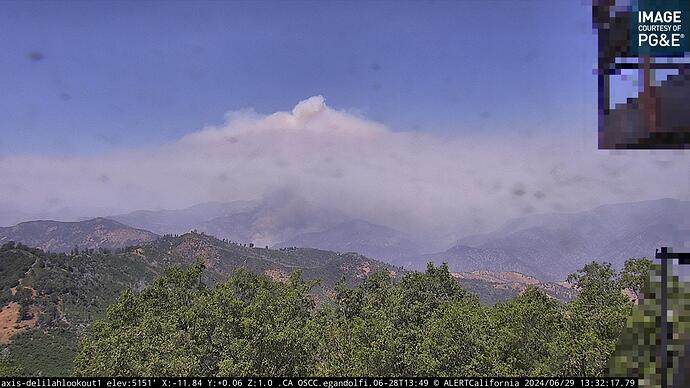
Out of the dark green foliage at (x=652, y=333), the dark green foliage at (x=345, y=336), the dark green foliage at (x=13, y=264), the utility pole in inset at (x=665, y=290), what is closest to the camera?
the utility pole in inset at (x=665, y=290)

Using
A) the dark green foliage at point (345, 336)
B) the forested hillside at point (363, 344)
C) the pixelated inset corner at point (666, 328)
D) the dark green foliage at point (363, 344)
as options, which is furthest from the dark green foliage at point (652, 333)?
the forested hillside at point (363, 344)

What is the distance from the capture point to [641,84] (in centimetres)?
896

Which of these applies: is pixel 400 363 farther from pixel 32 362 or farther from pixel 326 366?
pixel 32 362

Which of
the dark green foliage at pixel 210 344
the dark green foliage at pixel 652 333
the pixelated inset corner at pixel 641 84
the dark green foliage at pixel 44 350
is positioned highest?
the pixelated inset corner at pixel 641 84

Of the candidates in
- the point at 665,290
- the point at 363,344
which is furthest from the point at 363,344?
the point at 665,290

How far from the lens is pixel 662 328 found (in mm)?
7684

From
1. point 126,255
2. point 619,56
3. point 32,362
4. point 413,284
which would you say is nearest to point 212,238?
point 126,255

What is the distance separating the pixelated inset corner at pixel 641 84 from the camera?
8844 millimetres

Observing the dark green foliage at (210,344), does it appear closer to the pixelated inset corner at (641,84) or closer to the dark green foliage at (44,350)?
the pixelated inset corner at (641,84)

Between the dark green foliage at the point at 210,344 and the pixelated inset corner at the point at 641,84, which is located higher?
the pixelated inset corner at the point at 641,84

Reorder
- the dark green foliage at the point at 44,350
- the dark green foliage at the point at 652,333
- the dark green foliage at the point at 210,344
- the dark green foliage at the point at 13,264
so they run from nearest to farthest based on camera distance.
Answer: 1. the dark green foliage at the point at 652,333
2. the dark green foliage at the point at 210,344
3. the dark green foliage at the point at 44,350
4. the dark green foliage at the point at 13,264

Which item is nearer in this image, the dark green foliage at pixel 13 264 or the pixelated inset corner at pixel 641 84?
the pixelated inset corner at pixel 641 84

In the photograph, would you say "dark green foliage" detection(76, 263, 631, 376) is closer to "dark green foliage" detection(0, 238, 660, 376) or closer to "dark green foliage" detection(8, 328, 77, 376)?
"dark green foliage" detection(0, 238, 660, 376)

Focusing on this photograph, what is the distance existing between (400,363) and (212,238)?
135 meters
